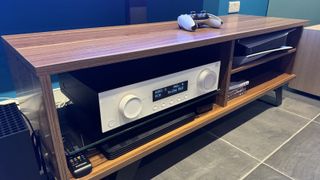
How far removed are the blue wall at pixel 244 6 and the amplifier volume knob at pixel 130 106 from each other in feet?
3.27

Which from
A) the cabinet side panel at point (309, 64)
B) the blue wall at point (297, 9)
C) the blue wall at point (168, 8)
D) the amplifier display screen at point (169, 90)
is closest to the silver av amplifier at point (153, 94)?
the amplifier display screen at point (169, 90)

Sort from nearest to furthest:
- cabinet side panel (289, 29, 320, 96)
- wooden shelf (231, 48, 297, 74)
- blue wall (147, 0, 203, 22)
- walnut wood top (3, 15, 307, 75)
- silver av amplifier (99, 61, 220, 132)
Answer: walnut wood top (3, 15, 307, 75), silver av amplifier (99, 61, 220, 132), wooden shelf (231, 48, 297, 74), blue wall (147, 0, 203, 22), cabinet side panel (289, 29, 320, 96)

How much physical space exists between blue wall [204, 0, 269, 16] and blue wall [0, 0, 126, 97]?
569 millimetres

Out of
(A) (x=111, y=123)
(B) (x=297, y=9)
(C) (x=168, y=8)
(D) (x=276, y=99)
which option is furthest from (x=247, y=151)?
(B) (x=297, y=9)

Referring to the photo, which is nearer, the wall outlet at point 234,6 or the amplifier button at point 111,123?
the amplifier button at point 111,123

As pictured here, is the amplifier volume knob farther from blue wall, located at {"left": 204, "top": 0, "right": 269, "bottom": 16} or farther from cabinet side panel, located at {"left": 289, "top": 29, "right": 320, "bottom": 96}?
cabinet side panel, located at {"left": 289, "top": 29, "right": 320, "bottom": 96}

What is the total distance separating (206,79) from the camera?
789mm

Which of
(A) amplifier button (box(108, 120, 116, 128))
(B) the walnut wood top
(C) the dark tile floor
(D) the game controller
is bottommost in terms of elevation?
(C) the dark tile floor

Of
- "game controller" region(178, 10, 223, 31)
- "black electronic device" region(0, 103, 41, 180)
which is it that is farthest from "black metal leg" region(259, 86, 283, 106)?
"black electronic device" region(0, 103, 41, 180)

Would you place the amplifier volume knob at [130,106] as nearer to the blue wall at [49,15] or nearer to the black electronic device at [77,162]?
the black electronic device at [77,162]

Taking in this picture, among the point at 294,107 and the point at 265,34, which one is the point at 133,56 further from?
the point at 294,107

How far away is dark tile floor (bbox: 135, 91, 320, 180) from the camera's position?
849 millimetres

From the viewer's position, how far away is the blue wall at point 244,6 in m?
1.41

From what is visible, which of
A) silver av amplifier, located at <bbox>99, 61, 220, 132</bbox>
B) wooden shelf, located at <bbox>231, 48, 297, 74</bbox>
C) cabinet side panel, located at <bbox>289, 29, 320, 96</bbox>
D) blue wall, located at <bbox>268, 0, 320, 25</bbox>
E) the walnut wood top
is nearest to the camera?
the walnut wood top
